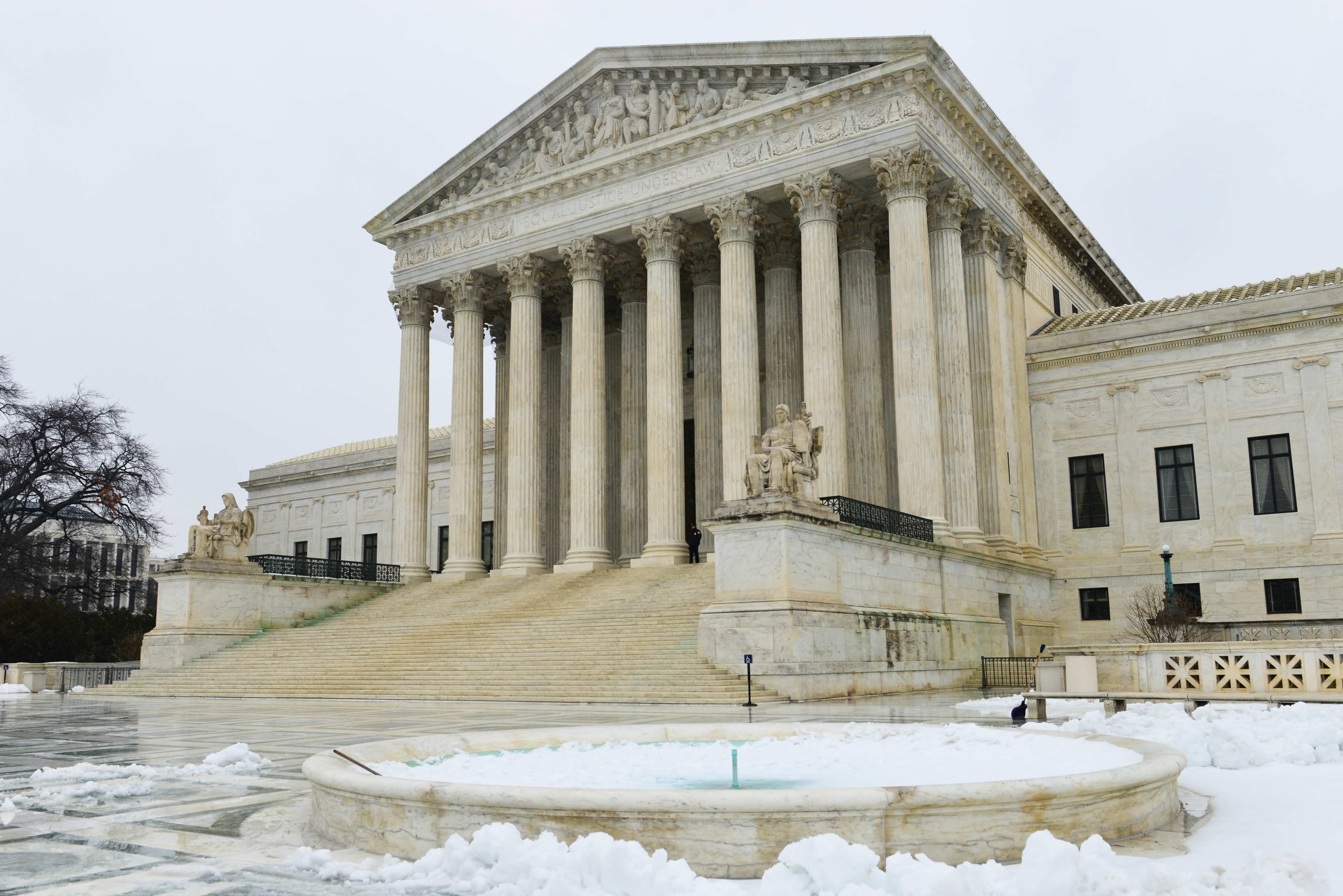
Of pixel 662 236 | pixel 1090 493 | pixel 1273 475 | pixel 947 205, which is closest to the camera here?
pixel 947 205

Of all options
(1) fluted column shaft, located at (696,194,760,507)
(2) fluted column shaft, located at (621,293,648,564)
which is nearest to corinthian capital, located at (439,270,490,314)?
(2) fluted column shaft, located at (621,293,648,564)

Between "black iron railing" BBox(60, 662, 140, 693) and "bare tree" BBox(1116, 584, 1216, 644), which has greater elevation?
"bare tree" BBox(1116, 584, 1216, 644)

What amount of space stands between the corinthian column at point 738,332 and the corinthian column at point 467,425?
1121cm

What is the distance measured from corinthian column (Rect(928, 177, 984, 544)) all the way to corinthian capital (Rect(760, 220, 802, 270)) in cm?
550

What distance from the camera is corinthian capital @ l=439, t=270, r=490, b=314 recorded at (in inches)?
1711

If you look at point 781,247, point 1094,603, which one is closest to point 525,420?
point 781,247

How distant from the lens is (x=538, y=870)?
5.79 m

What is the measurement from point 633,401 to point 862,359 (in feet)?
31.6

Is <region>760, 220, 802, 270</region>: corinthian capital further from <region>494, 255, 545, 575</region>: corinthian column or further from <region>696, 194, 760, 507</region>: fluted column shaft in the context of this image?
<region>494, 255, 545, 575</region>: corinthian column

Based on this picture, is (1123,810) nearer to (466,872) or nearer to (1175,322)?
(466,872)

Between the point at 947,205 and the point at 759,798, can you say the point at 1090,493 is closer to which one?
the point at 947,205

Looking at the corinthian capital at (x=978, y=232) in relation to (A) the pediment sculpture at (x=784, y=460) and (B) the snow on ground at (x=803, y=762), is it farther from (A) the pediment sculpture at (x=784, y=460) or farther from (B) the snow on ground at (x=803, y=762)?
(B) the snow on ground at (x=803, y=762)

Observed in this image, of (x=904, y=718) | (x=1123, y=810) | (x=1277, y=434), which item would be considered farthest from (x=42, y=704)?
(x=1277, y=434)

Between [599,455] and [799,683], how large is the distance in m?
16.6
